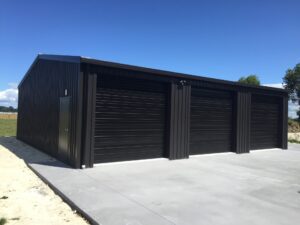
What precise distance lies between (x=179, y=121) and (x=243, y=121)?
3554 mm

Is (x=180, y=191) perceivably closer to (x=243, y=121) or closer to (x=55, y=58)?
(x=55, y=58)

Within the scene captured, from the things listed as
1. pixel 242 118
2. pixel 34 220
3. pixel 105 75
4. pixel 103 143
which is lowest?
pixel 34 220

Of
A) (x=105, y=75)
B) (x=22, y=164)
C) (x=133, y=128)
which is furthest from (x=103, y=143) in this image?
(x=22, y=164)

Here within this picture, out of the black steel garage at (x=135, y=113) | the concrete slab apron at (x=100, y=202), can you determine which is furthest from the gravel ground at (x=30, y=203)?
the black steel garage at (x=135, y=113)

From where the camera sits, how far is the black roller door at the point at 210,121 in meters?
11.1

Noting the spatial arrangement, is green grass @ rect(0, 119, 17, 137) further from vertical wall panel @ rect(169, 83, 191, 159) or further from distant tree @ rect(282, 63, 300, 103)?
distant tree @ rect(282, 63, 300, 103)

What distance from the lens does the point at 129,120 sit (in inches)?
368

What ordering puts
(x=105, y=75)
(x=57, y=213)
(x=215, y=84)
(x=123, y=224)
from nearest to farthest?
1. (x=123, y=224)
2. (x=57, y=213)
3. (x=105, y=75)
4. (x=215, y=84)

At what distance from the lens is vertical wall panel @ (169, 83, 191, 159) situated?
1010cm

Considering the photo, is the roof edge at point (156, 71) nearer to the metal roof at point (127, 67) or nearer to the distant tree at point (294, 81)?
the metal roof at point (127, 67)

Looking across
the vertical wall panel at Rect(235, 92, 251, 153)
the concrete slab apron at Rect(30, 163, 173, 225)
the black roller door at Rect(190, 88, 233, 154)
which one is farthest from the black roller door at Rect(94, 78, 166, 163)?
the vertical wall panel at Rect(235, 92, 251, 153)

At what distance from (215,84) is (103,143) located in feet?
16.5

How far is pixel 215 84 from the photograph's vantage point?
37.6ft

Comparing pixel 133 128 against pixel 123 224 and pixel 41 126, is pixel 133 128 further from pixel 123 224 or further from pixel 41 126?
pixel 123 224
